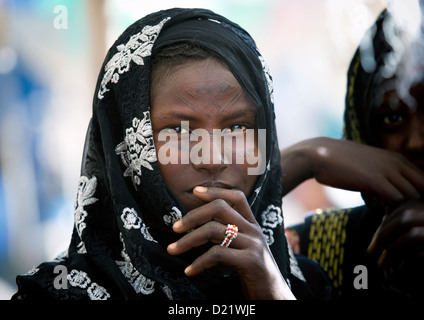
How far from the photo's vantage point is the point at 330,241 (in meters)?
2.76

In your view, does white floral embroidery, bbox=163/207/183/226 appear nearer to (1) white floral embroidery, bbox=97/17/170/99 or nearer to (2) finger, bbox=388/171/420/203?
(1) white floral embroidery, bbox=97/17/170/99

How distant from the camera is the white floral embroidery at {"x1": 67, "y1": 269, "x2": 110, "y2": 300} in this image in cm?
176

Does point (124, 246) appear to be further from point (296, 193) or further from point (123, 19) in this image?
point (123, 19)

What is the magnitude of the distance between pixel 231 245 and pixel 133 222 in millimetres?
349

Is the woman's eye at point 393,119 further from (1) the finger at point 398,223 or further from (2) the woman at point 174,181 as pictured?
(2) the woman at point 174,181

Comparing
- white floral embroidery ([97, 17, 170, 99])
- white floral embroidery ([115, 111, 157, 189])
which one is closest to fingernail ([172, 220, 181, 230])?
white floral embroidery ([115, 111, 157, 189])

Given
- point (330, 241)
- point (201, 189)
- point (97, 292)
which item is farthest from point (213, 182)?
point (330, 241)

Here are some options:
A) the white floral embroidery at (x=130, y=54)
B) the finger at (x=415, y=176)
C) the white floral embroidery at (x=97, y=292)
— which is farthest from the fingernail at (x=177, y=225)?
the finger at (x=415, y=176)

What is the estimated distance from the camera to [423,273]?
7.32 ft

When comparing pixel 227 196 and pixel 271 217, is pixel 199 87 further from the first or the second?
pixel 271 217

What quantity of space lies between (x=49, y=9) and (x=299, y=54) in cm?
268

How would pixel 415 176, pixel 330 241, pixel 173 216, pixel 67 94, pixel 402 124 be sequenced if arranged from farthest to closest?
pixel 67 94 → pixel 330 241 → pixel 402 124 → pixel 415 176 → pixel 173 216

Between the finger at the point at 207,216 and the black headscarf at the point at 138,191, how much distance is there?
0.10m
